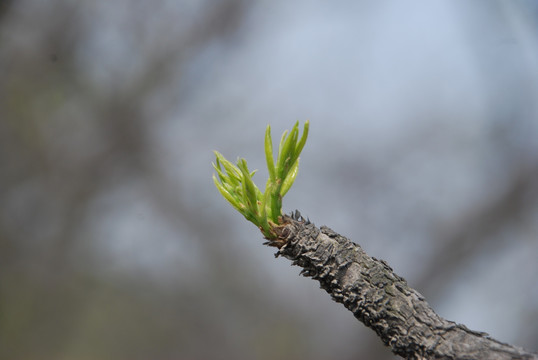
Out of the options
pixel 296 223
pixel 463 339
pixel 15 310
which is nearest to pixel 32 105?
pixel 15 310

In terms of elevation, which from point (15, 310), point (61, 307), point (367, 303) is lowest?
point (15, 310)

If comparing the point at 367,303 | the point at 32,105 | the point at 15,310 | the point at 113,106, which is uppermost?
the point at 113,106

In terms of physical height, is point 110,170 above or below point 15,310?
above

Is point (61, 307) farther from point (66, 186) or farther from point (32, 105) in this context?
point (32, 105)

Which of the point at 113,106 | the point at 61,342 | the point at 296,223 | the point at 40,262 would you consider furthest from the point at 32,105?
the point at 296,223

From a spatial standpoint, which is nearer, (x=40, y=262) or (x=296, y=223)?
(x=296, y=223)

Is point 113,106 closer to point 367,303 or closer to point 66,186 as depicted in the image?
point 66,186
